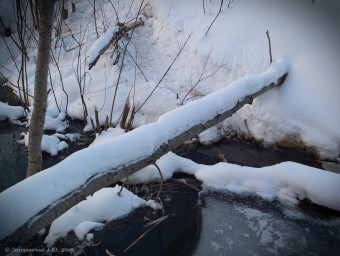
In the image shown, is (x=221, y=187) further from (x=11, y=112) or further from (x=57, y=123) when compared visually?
(x=11, y=112)

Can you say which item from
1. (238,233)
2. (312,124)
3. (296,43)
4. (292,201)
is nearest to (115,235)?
(238,233)

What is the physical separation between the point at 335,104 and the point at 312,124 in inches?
14.4

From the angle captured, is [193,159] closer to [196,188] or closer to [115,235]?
[196,188]

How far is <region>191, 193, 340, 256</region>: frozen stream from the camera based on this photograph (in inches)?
101

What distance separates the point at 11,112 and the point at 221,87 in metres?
3.57

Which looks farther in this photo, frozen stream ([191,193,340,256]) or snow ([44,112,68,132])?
snow ([44,112,68,132])

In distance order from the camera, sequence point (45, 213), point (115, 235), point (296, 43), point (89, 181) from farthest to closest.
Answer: point (296, 43) < point (115, 235) < point (89, 181) < point (45, 213)

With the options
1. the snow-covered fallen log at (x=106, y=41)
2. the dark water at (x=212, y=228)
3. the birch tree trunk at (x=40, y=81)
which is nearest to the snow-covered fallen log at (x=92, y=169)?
the birch tree trunk at (x=40, y=81)

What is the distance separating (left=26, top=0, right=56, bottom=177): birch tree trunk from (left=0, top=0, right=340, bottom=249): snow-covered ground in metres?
0.65

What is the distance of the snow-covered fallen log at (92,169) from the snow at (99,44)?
251 centimetres

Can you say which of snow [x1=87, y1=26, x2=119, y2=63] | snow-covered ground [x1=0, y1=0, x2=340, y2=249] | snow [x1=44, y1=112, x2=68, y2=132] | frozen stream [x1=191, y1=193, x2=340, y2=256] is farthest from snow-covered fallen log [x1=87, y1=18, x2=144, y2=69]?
frozen stream [x1=191, y1=193, x2=340, y2=256]

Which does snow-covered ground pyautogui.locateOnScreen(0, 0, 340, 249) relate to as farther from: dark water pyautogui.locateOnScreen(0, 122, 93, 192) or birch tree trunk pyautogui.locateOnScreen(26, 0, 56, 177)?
birch tree trunk pyautogui.locateOnScreen(26, 0, 56, 177)

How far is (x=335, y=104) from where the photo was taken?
11.9ft

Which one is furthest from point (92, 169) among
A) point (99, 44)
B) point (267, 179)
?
point (99, 44)
